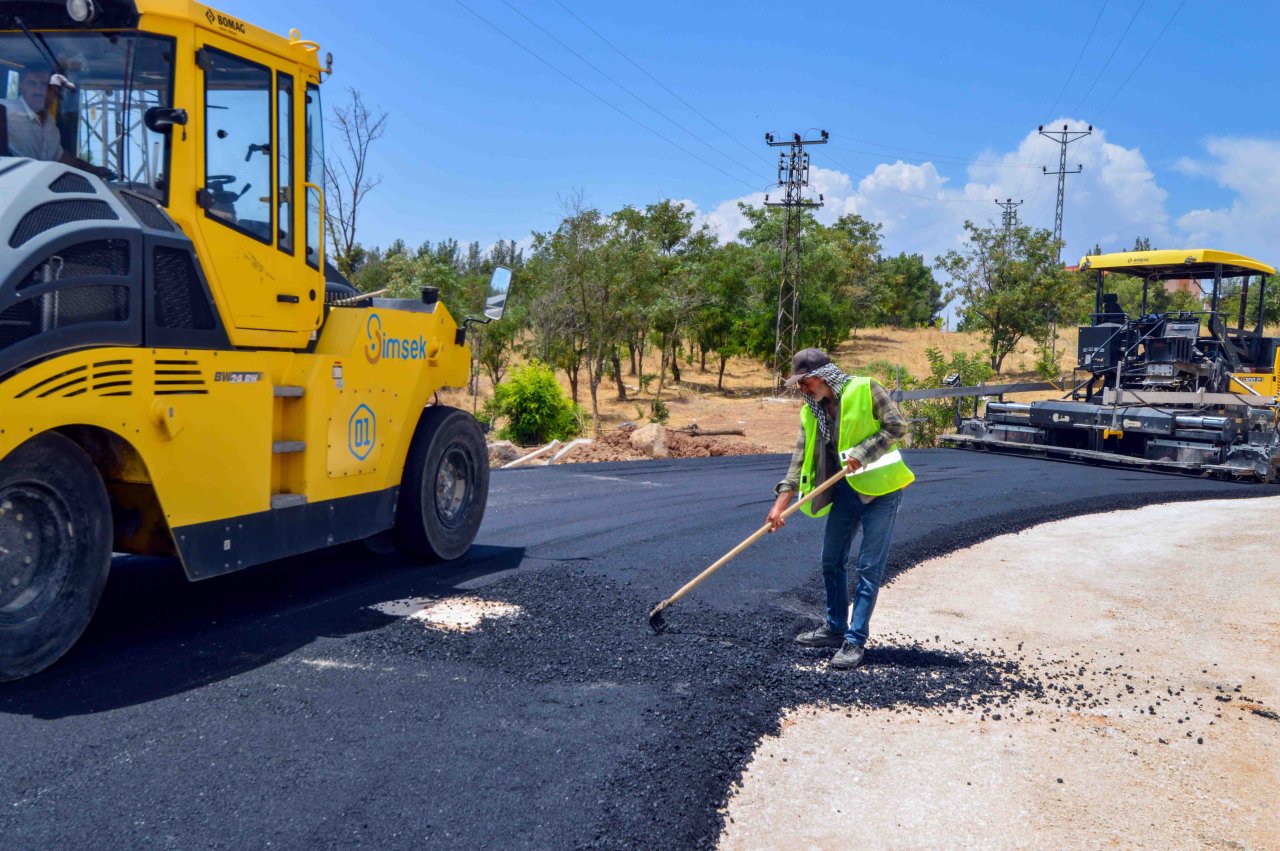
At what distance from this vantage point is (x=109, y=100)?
4688 millimetres

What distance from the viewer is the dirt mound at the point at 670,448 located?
14.8 metres

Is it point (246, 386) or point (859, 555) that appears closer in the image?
point (246, 386)

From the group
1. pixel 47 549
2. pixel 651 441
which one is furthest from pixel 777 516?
pixel 651 441

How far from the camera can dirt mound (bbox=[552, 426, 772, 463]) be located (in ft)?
48.5

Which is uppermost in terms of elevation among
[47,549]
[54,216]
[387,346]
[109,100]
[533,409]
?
[109,100]

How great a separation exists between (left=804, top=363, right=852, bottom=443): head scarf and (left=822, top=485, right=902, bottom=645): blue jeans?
0.32m

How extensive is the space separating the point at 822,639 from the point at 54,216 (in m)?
3.93

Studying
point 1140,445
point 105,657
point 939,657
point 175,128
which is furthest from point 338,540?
point 1140,445

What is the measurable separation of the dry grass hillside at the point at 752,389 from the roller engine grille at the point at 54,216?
589 inches

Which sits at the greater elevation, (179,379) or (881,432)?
(179,379)

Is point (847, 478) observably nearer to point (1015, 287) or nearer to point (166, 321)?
point (166, 321)

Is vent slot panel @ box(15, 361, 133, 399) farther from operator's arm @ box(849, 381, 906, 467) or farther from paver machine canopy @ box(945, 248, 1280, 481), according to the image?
paver machine canopy @ box(945, 248, 1280, 481)

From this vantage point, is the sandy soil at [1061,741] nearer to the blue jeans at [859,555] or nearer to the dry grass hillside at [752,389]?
the blue jeans at [859,555]

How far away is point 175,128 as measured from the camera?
4.69 meters
